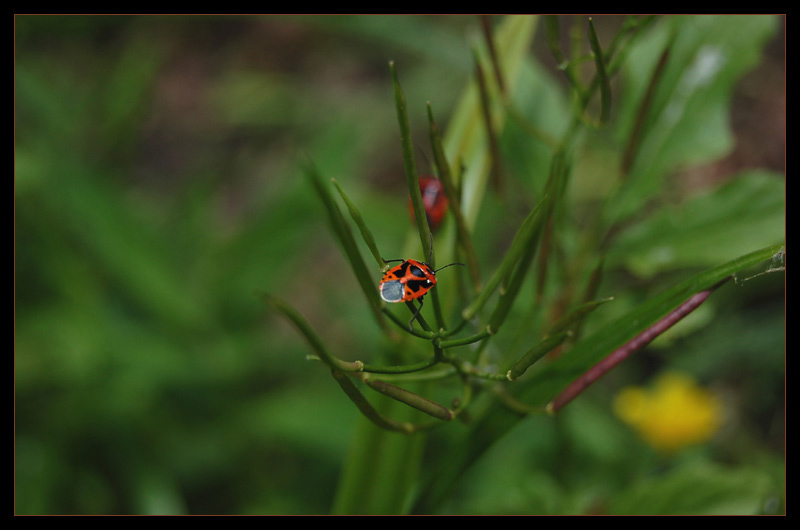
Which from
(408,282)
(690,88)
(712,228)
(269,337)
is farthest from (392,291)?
(269,337)

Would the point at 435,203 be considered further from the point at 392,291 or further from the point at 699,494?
the point at 699,494

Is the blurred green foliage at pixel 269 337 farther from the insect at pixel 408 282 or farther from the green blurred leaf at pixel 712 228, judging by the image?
the insect at pixel 408 282

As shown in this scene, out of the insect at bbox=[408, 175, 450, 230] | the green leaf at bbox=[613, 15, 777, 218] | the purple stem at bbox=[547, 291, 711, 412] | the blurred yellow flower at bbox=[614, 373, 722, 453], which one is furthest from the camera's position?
the blurred yellow flower at bbox=[614, 373, 722, 453]

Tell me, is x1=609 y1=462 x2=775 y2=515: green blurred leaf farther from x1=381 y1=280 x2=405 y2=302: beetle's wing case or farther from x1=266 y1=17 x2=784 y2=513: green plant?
x1=381 y1=280 x2=405 y2=302: beetle's wing case

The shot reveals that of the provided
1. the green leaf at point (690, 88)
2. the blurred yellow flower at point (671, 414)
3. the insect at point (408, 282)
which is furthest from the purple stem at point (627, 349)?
the blurred yellow flower at point (671, 414)

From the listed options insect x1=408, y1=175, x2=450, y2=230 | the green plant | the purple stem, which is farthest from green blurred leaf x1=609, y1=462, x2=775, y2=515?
insect x1=408, y1=175, x2=450, y2=230
